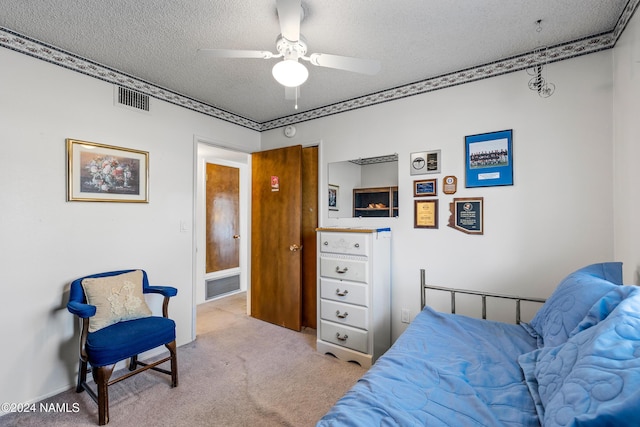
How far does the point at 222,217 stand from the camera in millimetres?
4863

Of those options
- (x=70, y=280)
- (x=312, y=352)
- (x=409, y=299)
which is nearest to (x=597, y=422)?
(x=409, y=299)

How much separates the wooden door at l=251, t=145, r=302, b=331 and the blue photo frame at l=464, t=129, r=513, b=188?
1770 millimetres

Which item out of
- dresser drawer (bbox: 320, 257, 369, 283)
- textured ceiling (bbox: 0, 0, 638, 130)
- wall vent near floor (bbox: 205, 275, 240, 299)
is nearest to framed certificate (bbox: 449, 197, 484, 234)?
dresser drawer (bbox: 320, 257, 369, 283)

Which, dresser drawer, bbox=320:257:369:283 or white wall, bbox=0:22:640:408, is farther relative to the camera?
dresser drawer, bbox=320:257:369:283

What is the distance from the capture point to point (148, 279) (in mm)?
2715

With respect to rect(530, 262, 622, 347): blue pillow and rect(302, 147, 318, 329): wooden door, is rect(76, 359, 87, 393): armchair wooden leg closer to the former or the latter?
rect(302, 147, 318, 329): wooden door

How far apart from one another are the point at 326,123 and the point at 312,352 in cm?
250

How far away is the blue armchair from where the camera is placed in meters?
1.86

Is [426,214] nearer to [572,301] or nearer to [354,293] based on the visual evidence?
[354,293]

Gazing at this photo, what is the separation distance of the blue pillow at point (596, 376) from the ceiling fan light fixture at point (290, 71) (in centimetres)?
169

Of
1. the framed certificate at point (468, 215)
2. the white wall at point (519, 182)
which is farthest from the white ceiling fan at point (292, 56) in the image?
the framed certificate at point (468, 215)

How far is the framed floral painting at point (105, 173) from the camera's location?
7.47 feet

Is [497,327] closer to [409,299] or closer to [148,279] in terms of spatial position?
[409,299]

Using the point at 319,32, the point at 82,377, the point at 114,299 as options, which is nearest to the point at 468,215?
the point at 319,32
